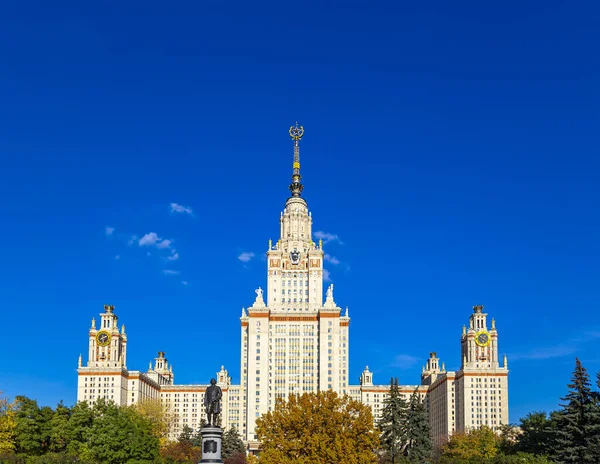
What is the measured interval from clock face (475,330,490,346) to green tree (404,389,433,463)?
8696 cm

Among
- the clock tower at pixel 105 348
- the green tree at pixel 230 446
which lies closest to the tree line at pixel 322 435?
the green tree at pixel 230 446

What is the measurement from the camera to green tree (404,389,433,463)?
10000cm

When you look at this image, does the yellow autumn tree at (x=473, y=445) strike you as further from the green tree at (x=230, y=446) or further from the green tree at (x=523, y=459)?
the green tree at (x=523, y=459)

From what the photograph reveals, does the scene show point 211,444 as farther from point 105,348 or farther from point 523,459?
point 105,348

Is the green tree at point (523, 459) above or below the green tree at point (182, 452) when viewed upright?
above

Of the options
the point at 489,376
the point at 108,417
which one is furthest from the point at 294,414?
the point at 489,376

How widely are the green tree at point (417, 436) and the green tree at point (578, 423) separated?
20.1m

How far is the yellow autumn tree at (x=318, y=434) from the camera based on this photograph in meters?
69.0

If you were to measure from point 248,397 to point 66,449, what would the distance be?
97.1 metres

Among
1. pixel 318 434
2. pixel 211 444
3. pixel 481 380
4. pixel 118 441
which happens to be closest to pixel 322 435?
pixel 318 434

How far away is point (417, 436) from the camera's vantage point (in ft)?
332

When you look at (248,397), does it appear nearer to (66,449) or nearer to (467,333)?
(467,333)

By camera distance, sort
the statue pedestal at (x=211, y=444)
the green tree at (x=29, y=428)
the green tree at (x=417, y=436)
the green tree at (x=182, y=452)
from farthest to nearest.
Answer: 1. the green tree at (x=182, y=452)
2. the green tree at (x=29, y=428)
3. the green tree at (x=417, y=436)
4. the statue pedestal at (x=211, y=444)

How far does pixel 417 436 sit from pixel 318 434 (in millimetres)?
34393
